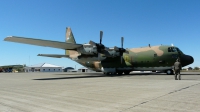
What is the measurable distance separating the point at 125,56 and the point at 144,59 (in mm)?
3458

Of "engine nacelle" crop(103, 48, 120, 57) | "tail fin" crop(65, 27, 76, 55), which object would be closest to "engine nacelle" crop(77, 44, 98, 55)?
"engine nacelle" crop(103, 48, 120, 57)

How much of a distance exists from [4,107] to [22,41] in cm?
1770

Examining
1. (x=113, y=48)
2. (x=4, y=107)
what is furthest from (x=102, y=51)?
(x=4, y=107)

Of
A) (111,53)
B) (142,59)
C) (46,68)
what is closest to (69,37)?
(111,53)

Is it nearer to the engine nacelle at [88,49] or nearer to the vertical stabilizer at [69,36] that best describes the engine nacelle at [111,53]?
the engine nacelle at [88,49]

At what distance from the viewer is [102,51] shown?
27.6 meters

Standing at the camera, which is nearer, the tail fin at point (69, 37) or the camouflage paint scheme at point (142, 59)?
the camouflage paint scheme at point (142, 59)

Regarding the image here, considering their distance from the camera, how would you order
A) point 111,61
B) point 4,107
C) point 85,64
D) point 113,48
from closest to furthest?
point 4,107, point 113,48, point 111,61, point 85,64

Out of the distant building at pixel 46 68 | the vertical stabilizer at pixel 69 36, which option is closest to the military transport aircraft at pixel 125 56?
the vertical stabilizer at pixel 69 36

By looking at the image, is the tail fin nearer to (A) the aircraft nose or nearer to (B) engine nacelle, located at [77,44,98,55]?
(B) engine nacelle, located at [77,44,98,55]

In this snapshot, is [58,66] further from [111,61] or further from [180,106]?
[180,106]

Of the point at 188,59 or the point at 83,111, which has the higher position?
the point at 188,59

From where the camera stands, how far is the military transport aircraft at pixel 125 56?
2636 cm

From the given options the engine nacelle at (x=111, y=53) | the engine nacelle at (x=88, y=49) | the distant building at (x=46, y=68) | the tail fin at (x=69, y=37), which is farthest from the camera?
the distant building at (x=46, y=68)
